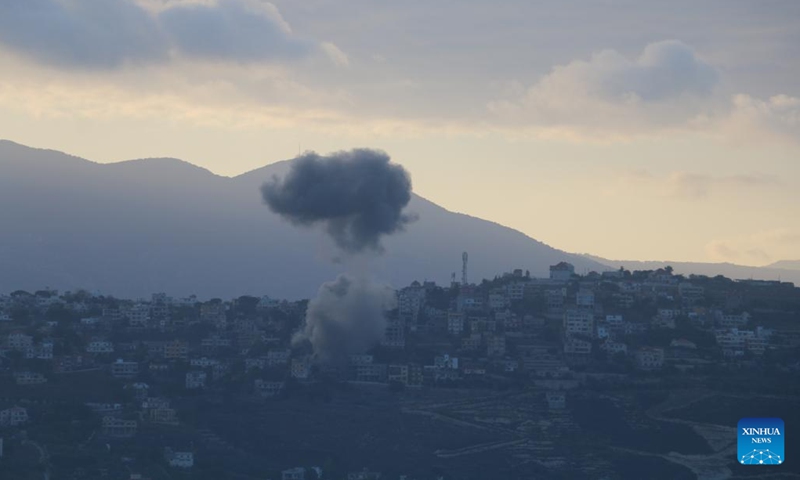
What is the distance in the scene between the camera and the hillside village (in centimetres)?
5912

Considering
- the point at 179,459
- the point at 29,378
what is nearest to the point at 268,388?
the point at 29,378

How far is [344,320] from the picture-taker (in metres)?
76.7

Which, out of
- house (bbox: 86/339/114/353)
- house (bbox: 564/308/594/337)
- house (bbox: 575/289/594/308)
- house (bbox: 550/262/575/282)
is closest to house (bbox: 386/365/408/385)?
house (bbox: 564/308/594/337)

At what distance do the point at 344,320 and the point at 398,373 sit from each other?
21.1 feet

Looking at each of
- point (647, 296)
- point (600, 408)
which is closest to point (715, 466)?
point (600, 408)

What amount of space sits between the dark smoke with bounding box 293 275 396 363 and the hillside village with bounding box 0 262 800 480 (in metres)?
0.76

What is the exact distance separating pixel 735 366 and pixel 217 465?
23902mm

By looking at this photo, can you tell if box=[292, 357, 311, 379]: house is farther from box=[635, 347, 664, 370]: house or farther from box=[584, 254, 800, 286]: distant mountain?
box=[584, 254, 800, 286]: distant mountain

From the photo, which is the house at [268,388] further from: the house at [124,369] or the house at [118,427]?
the house at [118,427]

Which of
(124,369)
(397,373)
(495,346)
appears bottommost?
(124,369)

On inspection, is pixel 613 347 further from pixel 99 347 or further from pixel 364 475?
pixel 99 347

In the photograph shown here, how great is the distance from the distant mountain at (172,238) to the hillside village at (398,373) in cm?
4819

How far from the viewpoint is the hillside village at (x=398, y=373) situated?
5912 centimetres

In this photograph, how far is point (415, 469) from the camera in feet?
190
